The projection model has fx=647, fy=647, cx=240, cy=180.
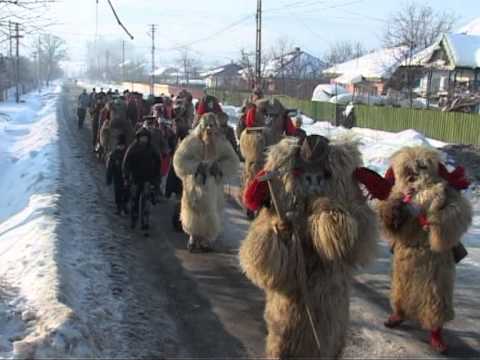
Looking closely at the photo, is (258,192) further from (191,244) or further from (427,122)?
(427,122)

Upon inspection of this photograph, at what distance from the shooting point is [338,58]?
95.5m

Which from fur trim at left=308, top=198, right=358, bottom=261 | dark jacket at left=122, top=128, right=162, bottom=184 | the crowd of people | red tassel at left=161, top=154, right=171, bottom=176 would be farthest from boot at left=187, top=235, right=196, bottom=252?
fur trim at left=308, top=198, right=358, bottom=261

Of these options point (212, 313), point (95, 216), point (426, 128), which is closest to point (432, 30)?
point (426, 128)

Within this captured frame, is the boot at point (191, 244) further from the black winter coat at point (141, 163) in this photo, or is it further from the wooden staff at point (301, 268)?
the wooden staff at point (301, 268)

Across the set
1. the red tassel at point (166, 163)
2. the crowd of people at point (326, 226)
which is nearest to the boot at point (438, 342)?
the crowd of people at point (326, 226)

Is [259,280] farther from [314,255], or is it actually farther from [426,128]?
[426,128]

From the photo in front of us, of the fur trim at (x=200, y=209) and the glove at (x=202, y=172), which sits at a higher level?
the glove at (x=202, y=172)

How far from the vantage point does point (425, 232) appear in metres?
5.96

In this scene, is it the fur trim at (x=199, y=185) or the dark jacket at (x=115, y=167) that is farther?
the dark jacket at (x=115, y=167)

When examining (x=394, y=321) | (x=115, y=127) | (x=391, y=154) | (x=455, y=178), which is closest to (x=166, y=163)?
(x=115, y=127)

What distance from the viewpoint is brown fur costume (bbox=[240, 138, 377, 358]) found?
4457 mm

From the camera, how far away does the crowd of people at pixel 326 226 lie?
4496 mm

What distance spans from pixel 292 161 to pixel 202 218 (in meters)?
4.70

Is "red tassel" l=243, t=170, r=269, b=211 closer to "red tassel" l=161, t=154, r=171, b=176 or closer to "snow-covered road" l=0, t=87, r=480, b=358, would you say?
"snow-covered road" l=0, t=87, r=480, b=358
